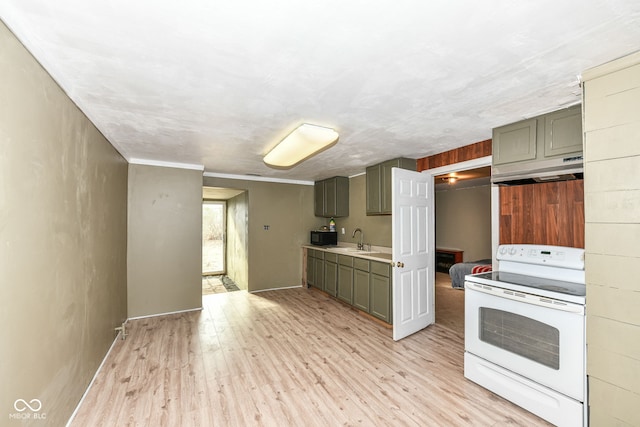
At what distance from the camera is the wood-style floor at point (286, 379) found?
79.4 inches

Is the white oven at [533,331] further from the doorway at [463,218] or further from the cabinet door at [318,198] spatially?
the cabinet door at [318,198]

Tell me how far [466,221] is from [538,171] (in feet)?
17.6

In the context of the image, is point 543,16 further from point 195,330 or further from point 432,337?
point 195,330

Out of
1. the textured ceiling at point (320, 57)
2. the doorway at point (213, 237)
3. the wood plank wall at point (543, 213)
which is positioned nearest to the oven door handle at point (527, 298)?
the wood plank wall at point (543, 213)

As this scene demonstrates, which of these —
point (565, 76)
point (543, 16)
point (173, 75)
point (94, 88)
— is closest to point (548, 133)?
point (565, 76)

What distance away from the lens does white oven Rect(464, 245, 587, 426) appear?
6.01 ft

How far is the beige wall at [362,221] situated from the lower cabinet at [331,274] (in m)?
0.70

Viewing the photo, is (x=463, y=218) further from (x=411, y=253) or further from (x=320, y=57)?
(x=320, y=57)

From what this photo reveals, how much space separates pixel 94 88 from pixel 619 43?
3112mm

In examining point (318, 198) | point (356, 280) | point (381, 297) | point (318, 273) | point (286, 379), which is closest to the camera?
point (286, 379)

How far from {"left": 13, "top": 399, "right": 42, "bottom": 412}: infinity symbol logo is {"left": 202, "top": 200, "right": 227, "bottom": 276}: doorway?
19.3 feet

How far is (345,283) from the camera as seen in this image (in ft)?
15.0

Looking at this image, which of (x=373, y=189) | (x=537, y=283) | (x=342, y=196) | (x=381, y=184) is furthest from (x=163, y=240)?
(x=537, y=283)

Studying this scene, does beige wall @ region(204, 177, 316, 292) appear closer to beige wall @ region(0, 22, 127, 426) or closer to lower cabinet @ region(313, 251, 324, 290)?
lower cabinet @ region(313, 251, 324, 290)
